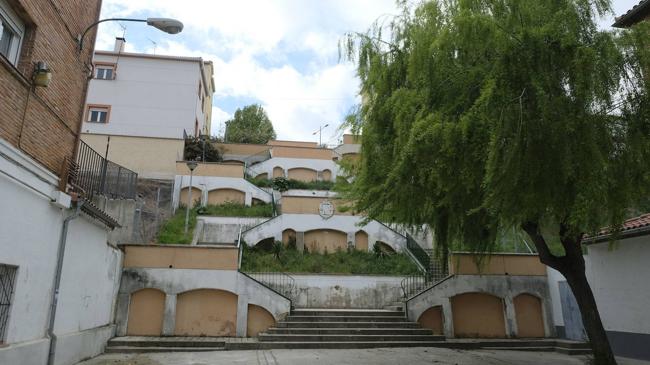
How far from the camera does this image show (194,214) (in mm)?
23188

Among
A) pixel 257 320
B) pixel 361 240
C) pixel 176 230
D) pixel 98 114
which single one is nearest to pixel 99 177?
pixel 257 320

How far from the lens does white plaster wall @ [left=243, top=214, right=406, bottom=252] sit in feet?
70.0

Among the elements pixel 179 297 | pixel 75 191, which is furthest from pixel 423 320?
pixel 75 191

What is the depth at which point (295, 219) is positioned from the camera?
2177cm

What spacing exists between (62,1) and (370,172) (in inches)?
276

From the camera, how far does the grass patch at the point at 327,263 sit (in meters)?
17.8

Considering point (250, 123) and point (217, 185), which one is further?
point (250, 123)

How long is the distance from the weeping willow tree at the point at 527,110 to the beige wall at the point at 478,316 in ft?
27.6

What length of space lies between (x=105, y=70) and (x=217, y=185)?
1154cm

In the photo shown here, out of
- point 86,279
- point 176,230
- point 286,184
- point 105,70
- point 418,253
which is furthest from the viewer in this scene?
point 105,70

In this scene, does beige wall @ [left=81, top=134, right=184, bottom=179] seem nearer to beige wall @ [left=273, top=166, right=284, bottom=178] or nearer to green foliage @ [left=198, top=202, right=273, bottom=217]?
green foliage @ [left=198, top=202, right=273, bottom=217]

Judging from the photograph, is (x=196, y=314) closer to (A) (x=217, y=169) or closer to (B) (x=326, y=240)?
(B) (x=326, y=240)

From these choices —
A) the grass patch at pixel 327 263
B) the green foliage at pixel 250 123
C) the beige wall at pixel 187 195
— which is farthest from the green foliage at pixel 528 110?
the green foliage at pixel 250 123

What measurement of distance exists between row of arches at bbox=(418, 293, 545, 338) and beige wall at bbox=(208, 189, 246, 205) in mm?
14339
